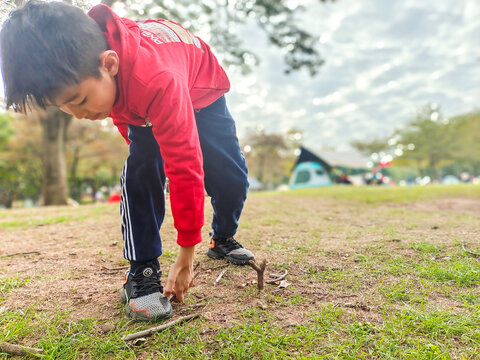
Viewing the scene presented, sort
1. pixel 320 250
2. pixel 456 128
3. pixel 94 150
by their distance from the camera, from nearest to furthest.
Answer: pixel 320 250 → pixel 94 150 → pixel 456 128

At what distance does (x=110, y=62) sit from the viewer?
1079 mm

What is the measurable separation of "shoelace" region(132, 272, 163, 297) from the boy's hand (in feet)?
0.43

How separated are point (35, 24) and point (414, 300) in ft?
6.37

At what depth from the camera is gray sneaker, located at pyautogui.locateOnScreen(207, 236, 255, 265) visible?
73.6 inches

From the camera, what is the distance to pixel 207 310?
1296 millimetres

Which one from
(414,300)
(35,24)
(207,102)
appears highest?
(35,24)

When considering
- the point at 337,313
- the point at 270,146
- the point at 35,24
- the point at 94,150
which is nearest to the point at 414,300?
the point at 337,313

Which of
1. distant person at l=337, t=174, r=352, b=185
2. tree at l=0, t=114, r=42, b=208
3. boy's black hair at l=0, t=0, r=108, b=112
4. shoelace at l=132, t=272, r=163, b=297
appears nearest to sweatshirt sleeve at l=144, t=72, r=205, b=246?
boy's black hair at l=0, t=0, r=108, b=112

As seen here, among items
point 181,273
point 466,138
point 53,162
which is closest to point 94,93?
point 181,273

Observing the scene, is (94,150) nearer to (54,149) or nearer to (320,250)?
(54,149)

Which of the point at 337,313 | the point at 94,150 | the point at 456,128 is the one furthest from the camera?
the point at 456,128

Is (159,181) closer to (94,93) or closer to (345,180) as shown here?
(94,93)

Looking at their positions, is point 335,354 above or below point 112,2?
below

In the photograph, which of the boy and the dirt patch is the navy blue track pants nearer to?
the boy
